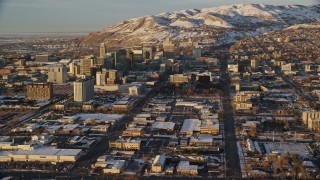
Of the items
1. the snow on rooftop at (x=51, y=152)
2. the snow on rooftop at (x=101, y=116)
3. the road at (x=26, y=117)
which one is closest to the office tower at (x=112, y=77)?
the road at (x=26, y=117)

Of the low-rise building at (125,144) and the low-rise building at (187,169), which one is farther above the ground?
the low-rise building at (125,144)

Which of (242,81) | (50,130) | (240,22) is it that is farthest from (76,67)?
(240,22)

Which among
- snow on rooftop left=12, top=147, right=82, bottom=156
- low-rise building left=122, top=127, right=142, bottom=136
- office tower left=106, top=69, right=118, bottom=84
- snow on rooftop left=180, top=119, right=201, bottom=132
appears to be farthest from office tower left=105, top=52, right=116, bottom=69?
snow on rooftop left=12, top=147, right=82, bottom=156

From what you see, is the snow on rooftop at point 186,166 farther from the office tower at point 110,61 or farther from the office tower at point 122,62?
the office tower at point 110,61

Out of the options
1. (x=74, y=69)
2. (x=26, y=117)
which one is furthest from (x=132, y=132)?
(x=74, y=69)

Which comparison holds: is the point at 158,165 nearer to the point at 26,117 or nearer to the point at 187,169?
the point at 187,169

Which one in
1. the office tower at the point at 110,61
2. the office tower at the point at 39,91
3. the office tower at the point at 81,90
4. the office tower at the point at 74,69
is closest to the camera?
the office tower at the point at 81,90
